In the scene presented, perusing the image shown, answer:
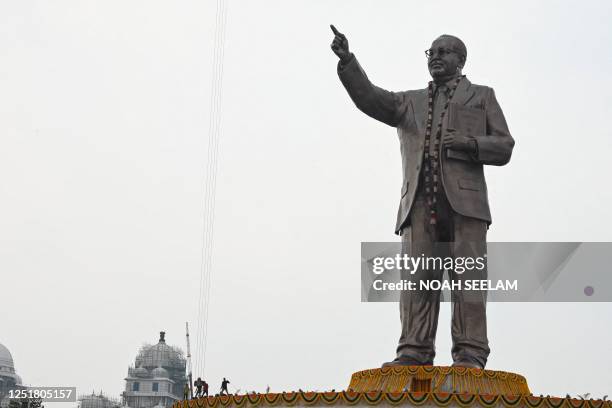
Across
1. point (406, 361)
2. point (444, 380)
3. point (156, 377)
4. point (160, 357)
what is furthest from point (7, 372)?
point (444, 380)

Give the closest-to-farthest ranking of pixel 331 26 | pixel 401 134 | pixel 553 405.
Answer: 1. pixel 553 405
2. pixel 331 26
3. pixel 401 134

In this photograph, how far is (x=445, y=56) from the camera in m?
15.1

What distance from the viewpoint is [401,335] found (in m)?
14.4

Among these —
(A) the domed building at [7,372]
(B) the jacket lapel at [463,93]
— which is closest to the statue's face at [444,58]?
(B) the jacket lapel at [463,93]

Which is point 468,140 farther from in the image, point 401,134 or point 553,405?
point 553,405

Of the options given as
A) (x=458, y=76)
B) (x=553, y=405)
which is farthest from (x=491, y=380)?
(x=458, y=76)

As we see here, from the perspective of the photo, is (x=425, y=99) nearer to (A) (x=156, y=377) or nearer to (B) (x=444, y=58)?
(B) (x=444, y=58)

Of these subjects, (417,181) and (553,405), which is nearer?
(553,405)

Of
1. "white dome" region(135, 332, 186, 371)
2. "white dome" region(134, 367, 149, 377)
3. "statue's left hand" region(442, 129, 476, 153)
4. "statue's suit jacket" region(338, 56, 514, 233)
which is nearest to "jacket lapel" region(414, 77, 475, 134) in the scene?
"statue's suit jacket" region(338, 56, 514, 233)

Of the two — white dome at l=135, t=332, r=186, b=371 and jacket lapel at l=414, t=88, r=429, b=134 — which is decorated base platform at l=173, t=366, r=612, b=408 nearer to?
jacket lapel at l=414, t=88, r=429, b=134

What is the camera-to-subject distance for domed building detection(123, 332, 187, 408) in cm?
8925

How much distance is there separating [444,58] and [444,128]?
1.03 metres

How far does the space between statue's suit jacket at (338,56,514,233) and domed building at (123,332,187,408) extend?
7477cm

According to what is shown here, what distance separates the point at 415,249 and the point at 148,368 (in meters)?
80.5
